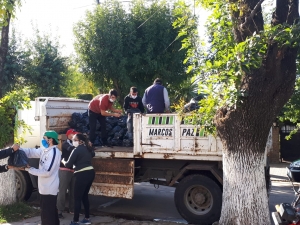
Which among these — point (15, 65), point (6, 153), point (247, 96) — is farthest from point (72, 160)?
point (15, 65)

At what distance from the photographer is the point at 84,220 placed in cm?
777

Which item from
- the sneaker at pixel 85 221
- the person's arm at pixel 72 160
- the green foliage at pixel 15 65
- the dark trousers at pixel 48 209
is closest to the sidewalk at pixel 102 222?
the sneaker at pixel 85 221

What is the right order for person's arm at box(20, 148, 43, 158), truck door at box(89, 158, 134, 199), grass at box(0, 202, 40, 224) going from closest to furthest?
1. person's arm at box(20, 148, 43, 158)
2. grass at box(0, 202, 40, 224)
3. truck door at box(89, 158, 134, 199)

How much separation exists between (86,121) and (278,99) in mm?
4910

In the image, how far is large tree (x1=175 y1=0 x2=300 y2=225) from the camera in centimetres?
629

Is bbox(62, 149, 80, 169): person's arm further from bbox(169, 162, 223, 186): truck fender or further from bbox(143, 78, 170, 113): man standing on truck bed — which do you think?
bbox(143, 78, 170, 113): man standing on truck bed

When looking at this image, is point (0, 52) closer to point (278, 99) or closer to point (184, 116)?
point (184, 116)

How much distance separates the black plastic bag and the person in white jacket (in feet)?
0.41

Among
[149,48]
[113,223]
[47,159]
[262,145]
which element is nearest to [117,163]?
[113,223]

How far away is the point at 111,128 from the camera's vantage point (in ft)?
32.0

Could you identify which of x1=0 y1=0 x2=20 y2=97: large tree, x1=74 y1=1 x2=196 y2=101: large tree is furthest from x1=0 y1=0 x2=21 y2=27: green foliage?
x1=74 y1=1 x2=196 y2=101: large tree

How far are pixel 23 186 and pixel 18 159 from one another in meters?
3.32

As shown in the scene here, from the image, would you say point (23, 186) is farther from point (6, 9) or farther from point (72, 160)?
point (6, 9)

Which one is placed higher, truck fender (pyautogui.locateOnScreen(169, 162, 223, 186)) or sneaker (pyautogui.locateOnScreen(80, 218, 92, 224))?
truck fender (pyautogui.locateOnScreen(169, 162, 223, 186))
